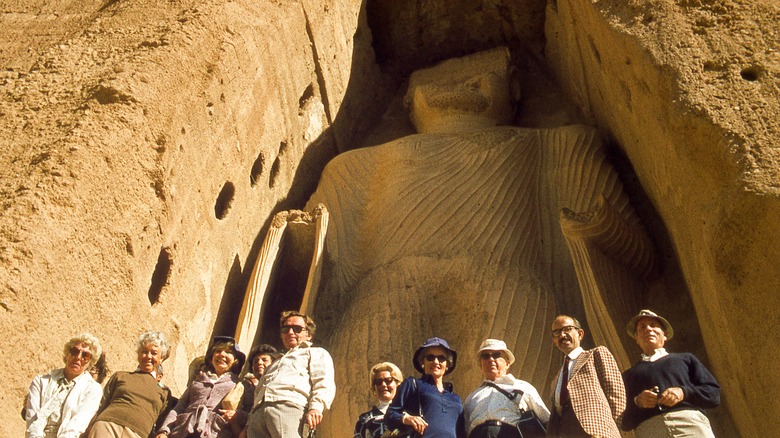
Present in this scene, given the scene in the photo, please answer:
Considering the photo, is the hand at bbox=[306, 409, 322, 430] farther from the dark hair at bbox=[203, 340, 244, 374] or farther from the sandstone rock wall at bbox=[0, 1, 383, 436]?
the sandstone rock wall at bbox=[0, 1, 383, 436]

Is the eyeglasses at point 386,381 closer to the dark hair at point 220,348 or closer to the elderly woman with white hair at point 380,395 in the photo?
the elderly woman with white hair at point 380,395

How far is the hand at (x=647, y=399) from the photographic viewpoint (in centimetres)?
355

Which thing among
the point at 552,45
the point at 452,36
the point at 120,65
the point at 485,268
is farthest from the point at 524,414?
the point at 452,36

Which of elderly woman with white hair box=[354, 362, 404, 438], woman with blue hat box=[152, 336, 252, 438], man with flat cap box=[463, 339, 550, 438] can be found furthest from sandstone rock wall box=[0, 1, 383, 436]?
man with flat cap box=[463, 339, 550, 438]

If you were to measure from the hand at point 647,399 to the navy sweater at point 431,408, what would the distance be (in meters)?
0.59

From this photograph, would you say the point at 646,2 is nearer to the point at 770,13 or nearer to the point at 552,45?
the point at 770,13

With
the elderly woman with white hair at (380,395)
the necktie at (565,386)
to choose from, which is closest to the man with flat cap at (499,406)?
the necktie at (565,386)

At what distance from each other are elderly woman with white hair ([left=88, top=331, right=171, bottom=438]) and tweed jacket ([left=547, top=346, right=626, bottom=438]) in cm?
138

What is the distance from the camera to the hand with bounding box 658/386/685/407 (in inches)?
138

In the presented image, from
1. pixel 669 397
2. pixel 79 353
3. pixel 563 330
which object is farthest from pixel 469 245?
→ pixel 79 353

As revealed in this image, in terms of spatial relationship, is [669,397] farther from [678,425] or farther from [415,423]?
[415,423]

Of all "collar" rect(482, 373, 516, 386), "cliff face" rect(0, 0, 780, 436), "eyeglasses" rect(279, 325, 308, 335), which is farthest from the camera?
"cliff face" rect(0, 0, 780, 436)

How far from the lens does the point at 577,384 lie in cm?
355

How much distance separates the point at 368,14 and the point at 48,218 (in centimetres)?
424
